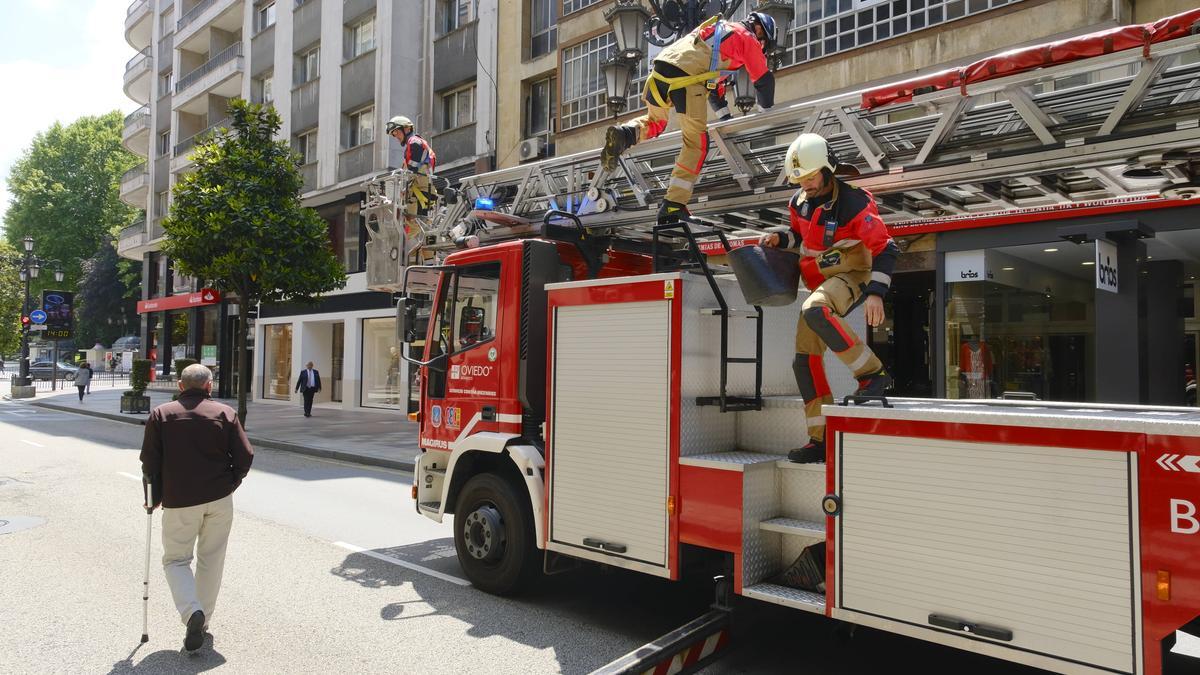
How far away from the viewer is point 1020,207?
18.0ft

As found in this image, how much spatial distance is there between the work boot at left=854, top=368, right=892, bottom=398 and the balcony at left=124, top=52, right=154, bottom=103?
44220 mm

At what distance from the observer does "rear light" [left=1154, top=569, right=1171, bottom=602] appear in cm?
295

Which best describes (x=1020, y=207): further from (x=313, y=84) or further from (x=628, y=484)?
(x=313, y=84)

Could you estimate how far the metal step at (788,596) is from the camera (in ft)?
13.2

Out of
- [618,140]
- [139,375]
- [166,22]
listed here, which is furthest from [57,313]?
[618,140]

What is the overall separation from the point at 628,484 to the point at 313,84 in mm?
25951

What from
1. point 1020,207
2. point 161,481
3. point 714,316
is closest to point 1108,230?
point 1020,207

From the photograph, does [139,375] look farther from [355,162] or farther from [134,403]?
[355,162]

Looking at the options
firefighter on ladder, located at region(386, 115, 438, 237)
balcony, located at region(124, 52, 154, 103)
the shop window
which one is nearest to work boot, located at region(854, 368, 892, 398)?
firefighter on ladder, located at region(386, 115, 438, 237)

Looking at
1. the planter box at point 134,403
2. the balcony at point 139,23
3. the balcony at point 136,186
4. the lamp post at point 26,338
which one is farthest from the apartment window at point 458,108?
the balcony at point 139,23

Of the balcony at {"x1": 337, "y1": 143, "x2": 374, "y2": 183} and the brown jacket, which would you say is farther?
the balcony at {"x1": 337, "y1": 143, "x2": 374, "y2": 183}

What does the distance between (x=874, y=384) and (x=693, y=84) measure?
265 centimetres

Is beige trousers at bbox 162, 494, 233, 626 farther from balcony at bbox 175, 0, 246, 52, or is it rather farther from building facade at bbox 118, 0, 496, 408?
balcony at bbox 175, 0, 246, 52

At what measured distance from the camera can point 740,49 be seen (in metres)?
5.91
